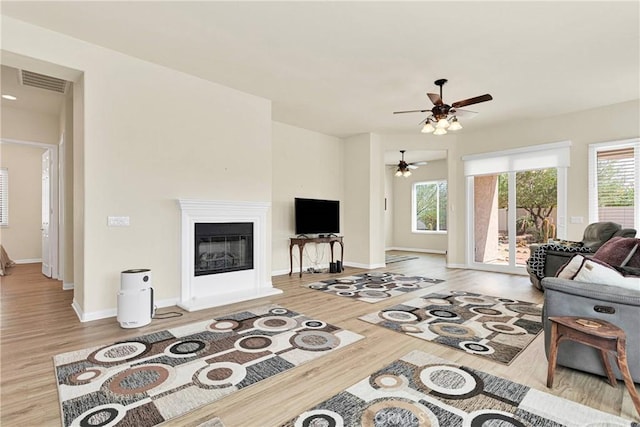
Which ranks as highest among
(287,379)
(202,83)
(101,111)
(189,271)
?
(202,83)

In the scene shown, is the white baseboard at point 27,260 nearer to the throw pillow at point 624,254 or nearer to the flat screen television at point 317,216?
the flat screen television at point 317,216

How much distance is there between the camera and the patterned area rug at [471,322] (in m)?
2.83

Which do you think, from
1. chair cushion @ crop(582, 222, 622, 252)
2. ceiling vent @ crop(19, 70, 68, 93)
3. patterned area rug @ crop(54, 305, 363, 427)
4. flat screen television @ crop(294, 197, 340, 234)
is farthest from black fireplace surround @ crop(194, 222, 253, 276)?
chair cushion @ crop(582, 222, 622, 252)

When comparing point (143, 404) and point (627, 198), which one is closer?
point (143, 404)

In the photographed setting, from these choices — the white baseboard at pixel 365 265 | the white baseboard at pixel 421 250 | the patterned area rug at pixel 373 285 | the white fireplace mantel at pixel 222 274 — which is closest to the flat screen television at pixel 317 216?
the white baseboard at pixel 365 265

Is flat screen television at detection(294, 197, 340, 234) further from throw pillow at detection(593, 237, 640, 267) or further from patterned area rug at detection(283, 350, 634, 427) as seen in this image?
throw pillow at detection(593, 237, 640, 267)

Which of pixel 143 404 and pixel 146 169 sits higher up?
pixel 146 169

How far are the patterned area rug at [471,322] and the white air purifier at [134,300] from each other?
93.4 inches

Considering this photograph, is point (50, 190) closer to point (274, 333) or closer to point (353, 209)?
point (274, 333)

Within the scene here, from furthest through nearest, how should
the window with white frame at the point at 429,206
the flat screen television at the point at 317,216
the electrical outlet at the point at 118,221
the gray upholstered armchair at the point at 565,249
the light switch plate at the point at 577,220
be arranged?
the window with white frame at the point at 429,206, the flat screen television at the point at 317,216, the light switch plate at the point at 577,220, the gray upholstered armchair at the point at 565,249, the electrical outlet at the point at 118,221

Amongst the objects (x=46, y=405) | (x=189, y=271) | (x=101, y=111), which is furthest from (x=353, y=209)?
(x=46, y=405)

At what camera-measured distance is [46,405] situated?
6.36ft

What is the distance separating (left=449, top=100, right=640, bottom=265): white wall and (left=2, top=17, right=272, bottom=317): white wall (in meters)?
5.43

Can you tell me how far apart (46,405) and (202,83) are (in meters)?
3.89
